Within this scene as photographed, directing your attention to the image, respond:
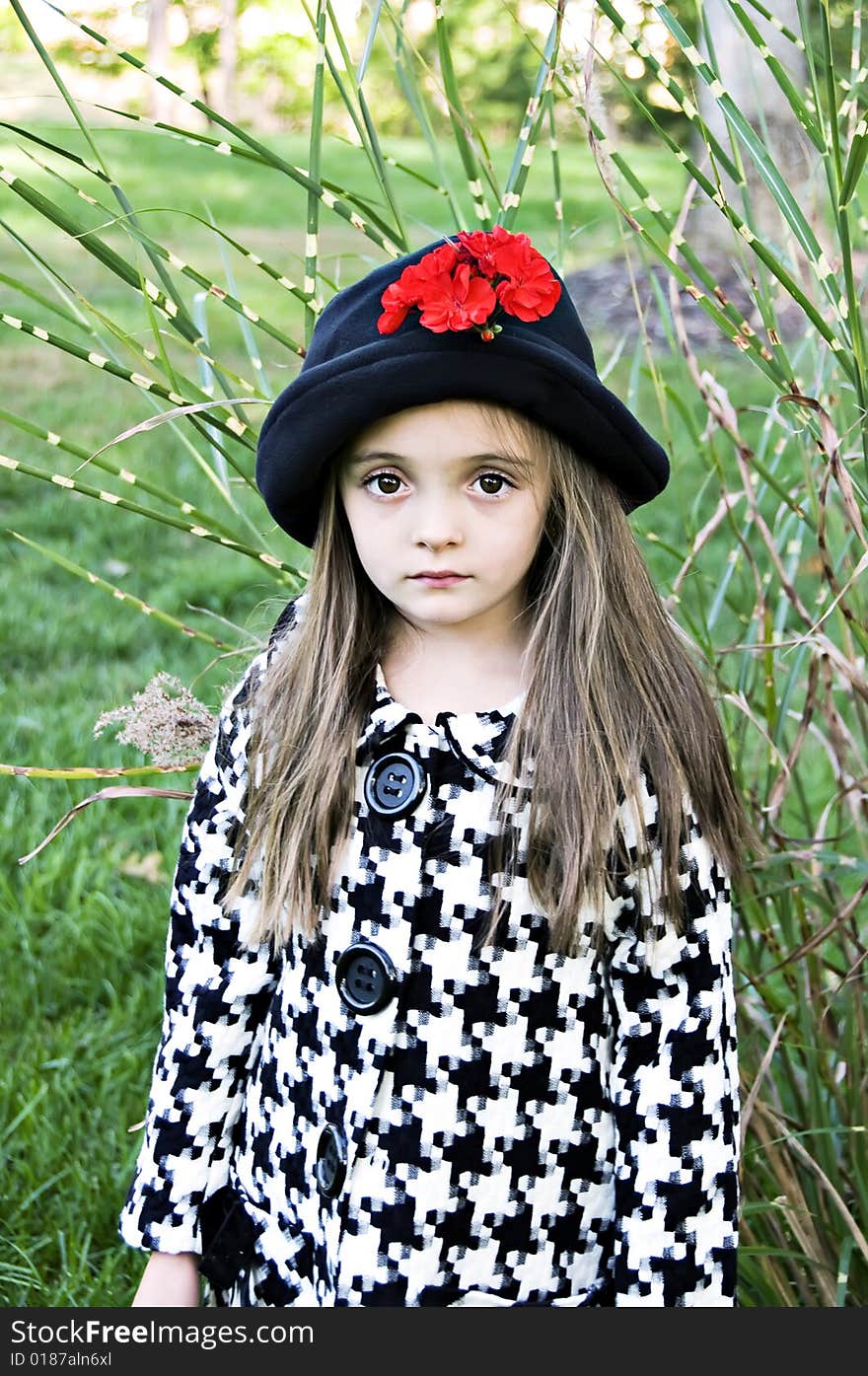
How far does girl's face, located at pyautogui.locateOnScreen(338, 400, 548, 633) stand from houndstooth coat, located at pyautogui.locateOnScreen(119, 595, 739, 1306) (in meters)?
0.12

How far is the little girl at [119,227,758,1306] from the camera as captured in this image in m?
1.05

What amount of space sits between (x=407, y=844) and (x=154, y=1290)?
0.48 meters

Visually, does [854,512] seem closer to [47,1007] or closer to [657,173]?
[47,1007]

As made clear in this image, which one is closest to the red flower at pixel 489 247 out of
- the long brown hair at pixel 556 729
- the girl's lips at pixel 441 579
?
the long brown hair at pixel 556 729

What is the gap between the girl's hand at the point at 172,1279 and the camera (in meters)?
1.23

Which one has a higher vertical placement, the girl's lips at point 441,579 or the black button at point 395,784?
the girl's lips at point 441,579

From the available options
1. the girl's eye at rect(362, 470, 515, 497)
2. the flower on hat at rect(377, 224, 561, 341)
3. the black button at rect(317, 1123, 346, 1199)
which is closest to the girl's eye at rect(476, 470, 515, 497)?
the girl's eye at rect(362, 470, 515, 497)

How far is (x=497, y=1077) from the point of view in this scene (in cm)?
111

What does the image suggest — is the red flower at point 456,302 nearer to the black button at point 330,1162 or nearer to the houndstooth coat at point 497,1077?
the houndstooth coat at point 497,1077

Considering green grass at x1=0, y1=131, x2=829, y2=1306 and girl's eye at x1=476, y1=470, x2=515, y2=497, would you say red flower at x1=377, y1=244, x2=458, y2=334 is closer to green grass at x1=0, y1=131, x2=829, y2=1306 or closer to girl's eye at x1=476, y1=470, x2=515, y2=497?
girl's eye at x1=476, y1=470, x2=515, y2=497

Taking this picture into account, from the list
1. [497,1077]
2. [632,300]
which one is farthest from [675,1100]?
[632,300]

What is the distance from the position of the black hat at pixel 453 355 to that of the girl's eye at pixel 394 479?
0.12 ft

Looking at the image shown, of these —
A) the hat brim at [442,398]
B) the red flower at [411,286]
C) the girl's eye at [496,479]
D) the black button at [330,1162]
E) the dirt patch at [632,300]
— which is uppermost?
the dirt patch at [632,300]

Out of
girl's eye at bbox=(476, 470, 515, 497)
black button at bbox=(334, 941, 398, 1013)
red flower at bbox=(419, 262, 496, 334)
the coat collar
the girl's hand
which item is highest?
red flower at bbox=(419, 262, 496, 334)
